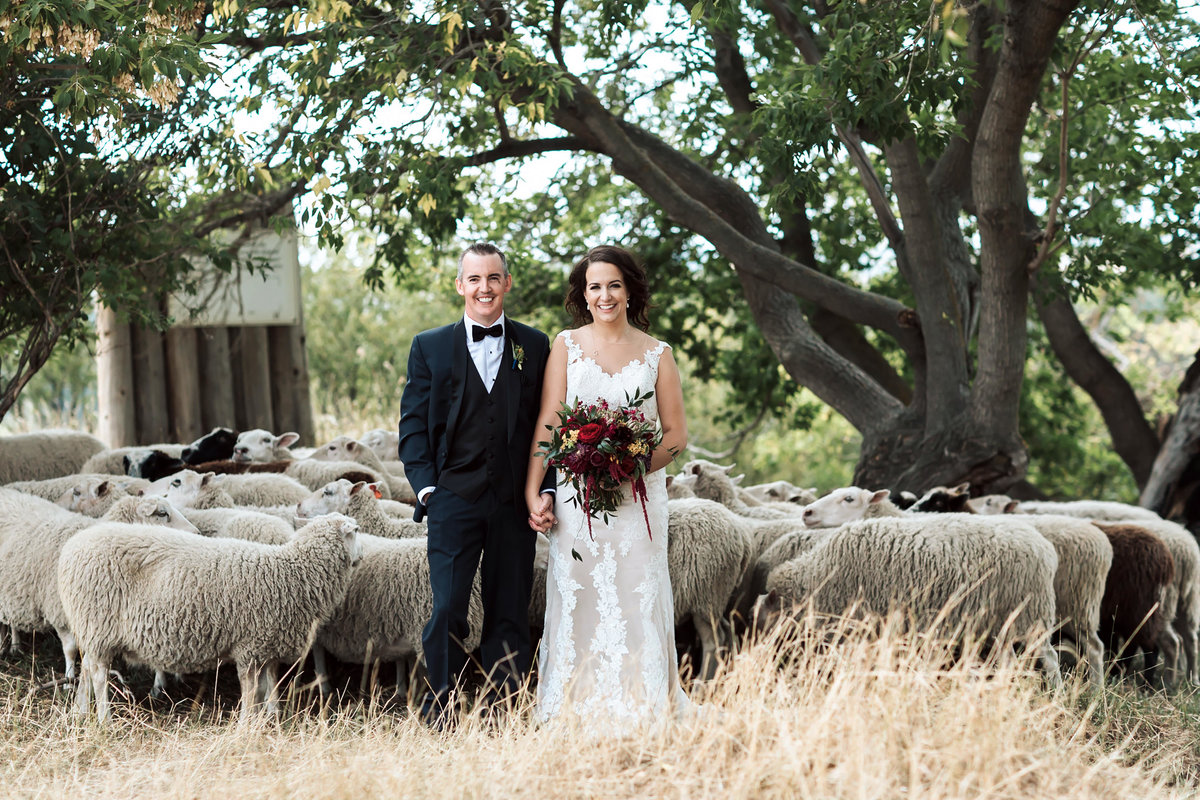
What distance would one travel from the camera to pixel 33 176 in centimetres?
796

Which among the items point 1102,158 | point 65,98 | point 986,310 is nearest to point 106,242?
point 65,98

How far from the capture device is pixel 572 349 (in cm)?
510

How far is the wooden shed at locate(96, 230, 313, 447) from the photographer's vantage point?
1170 centimetres

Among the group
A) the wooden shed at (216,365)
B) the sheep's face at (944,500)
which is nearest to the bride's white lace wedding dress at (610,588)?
the sheep's face at (944,500)

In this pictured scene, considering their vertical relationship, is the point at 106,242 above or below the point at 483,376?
above

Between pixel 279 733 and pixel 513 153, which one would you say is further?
pixel 513 153

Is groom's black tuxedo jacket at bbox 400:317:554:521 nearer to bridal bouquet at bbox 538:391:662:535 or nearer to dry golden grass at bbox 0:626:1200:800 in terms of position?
bridal bouquet at bbox 538:391:662:535

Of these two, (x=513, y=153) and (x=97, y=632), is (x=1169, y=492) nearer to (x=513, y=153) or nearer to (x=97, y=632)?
(x=513, y=153)

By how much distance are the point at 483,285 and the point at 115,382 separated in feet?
26.4

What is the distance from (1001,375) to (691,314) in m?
4.93

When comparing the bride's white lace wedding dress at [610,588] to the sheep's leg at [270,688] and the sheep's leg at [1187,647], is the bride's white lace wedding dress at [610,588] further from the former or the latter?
the sheep's leg at [1187,647]

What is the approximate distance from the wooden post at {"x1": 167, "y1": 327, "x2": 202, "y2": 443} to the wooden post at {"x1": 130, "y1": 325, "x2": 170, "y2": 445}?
0.56 feet

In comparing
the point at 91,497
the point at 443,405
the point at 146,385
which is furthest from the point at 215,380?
the point at 443,405

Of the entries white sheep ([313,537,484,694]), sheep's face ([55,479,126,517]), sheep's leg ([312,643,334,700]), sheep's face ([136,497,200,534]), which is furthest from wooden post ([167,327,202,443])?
white sheep ([313,537,484,694])
